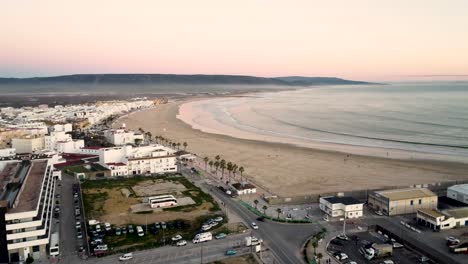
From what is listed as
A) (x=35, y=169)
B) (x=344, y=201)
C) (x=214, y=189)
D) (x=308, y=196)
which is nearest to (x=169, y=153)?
(x=214, y=189)

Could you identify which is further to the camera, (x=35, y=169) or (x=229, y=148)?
(x=229, y=148)

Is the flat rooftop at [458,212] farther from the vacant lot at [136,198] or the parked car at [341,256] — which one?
the vacant lot at [136,198]

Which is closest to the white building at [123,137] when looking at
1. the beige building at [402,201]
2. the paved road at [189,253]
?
the paved road at [189,253]

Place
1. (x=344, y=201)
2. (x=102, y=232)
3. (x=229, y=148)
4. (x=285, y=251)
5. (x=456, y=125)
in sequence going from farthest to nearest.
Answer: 1. (x=456, y=125)
2. (x=229, y=148)
3. (x=344, y=201)
4. (x=102, y=232)
5. (x=285, y=251)

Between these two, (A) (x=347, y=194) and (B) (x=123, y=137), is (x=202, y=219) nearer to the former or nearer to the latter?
(A) (x=347, y=194)

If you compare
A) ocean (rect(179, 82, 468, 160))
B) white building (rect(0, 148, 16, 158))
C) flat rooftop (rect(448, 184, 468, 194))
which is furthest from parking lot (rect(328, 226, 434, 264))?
white building (rect(0, 148, 16, 158))

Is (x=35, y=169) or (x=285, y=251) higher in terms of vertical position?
(x=35, y=169)

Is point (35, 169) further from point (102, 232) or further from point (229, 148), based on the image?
point (229, 148)

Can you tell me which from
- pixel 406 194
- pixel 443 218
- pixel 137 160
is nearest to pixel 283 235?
pixel 443 218
